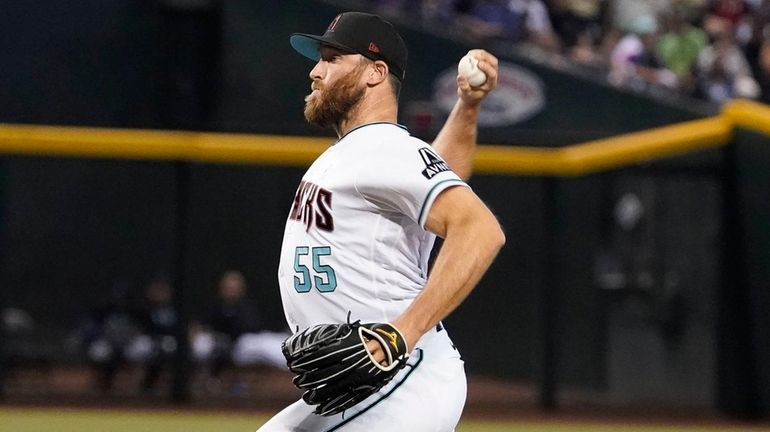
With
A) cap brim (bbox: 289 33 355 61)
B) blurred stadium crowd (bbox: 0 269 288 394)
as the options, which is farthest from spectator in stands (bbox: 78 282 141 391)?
cap brim (bbox: 289 33 355 61)

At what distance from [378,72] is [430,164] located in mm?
353

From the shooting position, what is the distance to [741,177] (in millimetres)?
9203

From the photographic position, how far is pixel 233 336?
9.47 meters

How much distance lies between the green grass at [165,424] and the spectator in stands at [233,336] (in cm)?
63

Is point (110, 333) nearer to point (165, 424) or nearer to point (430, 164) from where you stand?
point (165, 424)

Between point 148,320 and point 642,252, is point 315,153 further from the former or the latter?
point 642,252

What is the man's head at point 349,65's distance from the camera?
3.29 metres

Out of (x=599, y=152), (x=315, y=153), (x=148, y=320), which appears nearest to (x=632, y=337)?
(x=599, y=152)

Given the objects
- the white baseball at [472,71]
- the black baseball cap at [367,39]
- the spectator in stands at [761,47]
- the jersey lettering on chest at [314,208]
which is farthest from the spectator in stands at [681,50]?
the jersey lettering on chest at [314,208]

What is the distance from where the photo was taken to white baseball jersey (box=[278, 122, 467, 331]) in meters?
3.10

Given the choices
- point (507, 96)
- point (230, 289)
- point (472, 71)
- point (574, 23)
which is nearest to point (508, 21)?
point (507, 96)

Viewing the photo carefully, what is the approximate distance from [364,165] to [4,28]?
10869 millimetres

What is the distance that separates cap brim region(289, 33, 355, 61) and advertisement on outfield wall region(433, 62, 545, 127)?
10096 millimetres

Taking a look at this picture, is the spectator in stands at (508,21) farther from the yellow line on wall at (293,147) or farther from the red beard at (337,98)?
the red beard at (337,98)
